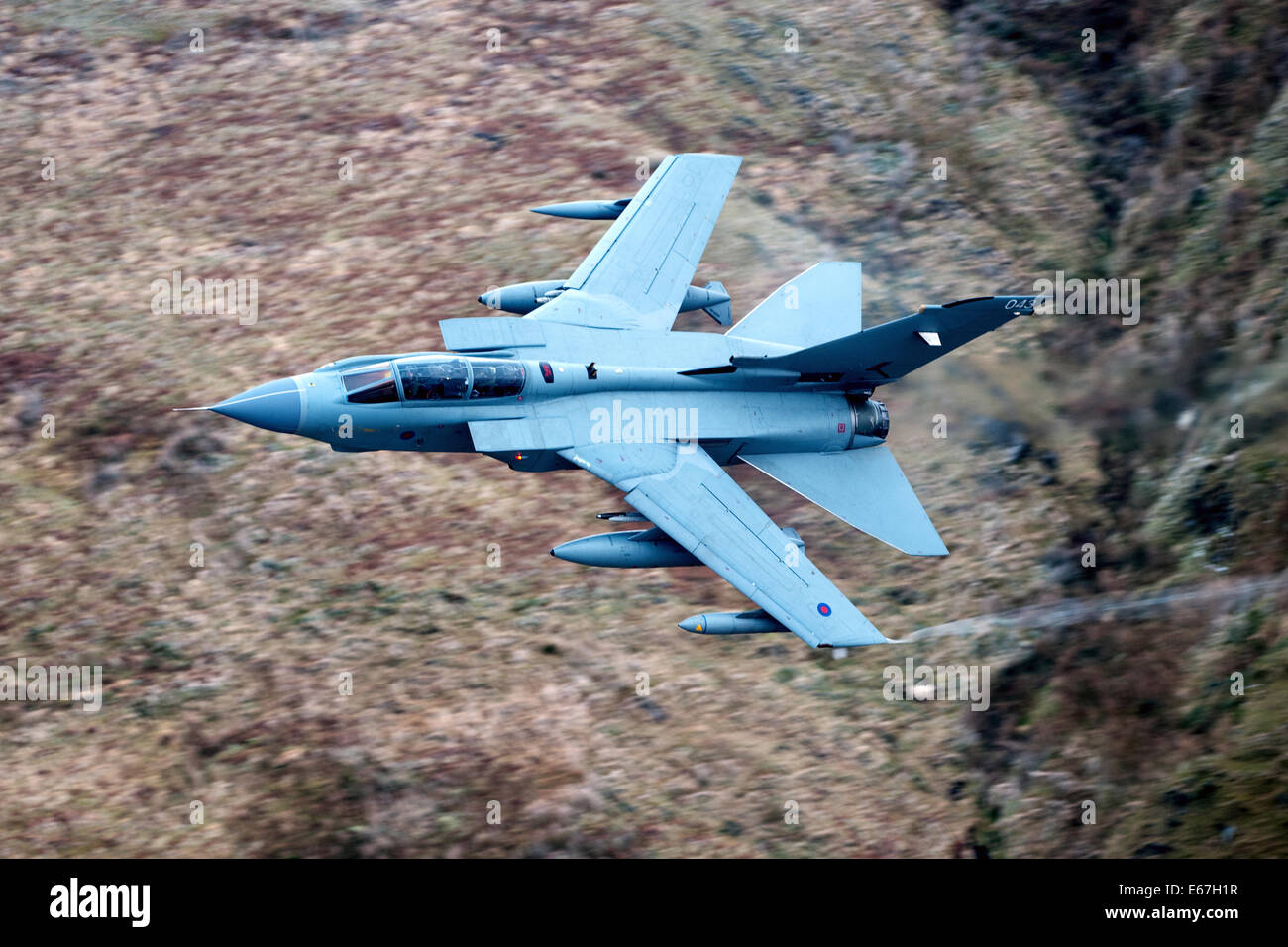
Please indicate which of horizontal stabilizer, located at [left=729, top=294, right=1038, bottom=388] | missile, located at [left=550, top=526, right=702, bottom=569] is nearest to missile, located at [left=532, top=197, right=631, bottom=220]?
horizontal stabilizer, located at [left=729, top=294, right=1038, bottom=388]

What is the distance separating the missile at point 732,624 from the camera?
26297 mm

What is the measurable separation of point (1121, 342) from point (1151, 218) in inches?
164

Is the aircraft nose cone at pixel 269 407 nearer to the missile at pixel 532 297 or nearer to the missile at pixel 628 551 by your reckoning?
the missile at pixel 532 297

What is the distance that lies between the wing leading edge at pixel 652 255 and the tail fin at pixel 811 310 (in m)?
1.83

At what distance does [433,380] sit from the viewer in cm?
2630

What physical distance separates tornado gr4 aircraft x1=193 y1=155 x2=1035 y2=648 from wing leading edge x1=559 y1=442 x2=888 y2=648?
3 cm

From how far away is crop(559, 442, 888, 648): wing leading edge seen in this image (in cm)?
2616

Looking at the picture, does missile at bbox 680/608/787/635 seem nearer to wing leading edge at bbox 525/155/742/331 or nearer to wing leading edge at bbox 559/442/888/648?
wing leading edge at bbox 559/442/888/648

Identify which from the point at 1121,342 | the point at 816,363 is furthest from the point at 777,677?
the point at 1121,342

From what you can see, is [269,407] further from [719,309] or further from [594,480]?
[719,309]

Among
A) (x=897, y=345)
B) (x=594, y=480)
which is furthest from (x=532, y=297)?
(x=897, y=345)

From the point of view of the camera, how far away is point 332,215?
37.9 meters

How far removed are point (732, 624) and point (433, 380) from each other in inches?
283

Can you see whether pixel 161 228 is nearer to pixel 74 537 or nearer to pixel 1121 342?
pixel 74 537
